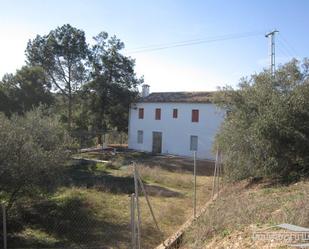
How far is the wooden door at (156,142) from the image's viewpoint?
126ft

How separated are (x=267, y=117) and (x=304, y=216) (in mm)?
7604

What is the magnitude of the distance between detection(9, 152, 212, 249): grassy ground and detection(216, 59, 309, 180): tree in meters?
2.12

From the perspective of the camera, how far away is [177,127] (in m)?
37.1

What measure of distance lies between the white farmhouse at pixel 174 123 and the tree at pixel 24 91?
355 inches

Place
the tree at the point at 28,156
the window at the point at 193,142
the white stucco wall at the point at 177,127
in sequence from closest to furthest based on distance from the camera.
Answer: the tree at the point at 28,156 < the white stucco wall at the point at 177,127 < the window at the point at 193,142

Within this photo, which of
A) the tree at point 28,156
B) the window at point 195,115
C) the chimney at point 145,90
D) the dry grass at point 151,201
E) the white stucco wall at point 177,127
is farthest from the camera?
the chimney at point 145,90

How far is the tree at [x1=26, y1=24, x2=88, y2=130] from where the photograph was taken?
1688 inches

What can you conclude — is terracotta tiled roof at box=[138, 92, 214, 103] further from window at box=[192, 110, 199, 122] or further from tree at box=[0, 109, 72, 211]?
tree at box=[0, 109, 72, 211]

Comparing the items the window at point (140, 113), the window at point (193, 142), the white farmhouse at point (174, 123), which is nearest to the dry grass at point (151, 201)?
the white farmhouse at point (174, 123)

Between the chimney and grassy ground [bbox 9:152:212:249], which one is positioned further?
the chimney

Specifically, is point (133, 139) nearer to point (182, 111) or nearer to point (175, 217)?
point (182, 111)

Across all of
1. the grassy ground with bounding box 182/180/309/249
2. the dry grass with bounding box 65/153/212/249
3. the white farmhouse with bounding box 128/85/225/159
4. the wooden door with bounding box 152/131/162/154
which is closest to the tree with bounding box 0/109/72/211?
the dry grass with bounding box 65/153/212/249

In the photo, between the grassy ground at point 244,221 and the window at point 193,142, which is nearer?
the grassy ground at point 244,221

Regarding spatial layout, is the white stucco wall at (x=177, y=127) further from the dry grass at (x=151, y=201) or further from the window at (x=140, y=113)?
the dry grass at (x=151, y=201)
